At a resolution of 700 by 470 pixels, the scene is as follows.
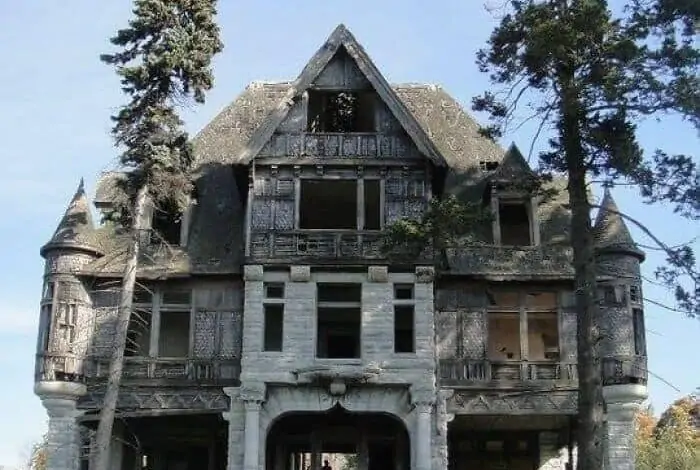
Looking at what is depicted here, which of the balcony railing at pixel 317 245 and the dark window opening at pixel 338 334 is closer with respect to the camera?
the balcony railing at pixel 317 245

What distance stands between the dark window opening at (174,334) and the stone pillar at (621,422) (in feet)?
40.8

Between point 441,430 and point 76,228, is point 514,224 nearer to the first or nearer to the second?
point 441,430

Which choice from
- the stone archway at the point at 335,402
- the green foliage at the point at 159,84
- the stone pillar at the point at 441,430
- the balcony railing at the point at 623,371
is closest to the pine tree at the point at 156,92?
the green foliage at the point at 159,84

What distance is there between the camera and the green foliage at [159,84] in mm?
25969

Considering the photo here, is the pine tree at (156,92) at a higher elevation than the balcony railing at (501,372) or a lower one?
higher

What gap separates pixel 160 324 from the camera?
2934 cm

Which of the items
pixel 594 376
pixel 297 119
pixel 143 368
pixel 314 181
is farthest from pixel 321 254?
pixel 594 376

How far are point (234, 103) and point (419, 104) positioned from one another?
676cm

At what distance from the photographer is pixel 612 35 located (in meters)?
21.5

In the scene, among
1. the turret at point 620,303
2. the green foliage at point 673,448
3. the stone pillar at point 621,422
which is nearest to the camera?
the stone pillar at point 621,422

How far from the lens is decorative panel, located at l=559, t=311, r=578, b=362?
2859 cm

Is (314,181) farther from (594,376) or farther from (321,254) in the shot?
(594,376)

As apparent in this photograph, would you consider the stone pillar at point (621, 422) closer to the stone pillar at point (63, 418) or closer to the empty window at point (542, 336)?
the empty window at point (542, 336)

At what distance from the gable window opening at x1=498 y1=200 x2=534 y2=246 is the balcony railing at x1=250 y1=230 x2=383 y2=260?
5.04 m
